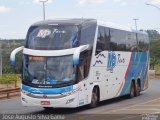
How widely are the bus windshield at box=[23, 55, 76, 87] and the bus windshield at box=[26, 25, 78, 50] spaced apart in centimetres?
48

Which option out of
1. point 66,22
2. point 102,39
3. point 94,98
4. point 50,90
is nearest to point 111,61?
point 102,39

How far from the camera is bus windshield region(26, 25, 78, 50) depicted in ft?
59.9

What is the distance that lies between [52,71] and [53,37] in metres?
1.36

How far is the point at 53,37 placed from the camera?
1844cm

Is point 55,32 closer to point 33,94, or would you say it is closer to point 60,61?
point 60,61

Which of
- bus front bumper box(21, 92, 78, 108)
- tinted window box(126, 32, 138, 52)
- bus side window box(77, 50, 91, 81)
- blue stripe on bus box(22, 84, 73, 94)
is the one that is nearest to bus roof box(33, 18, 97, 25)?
bus side window box(77, 50, 91, 81)

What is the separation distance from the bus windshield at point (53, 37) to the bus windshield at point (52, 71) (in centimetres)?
48

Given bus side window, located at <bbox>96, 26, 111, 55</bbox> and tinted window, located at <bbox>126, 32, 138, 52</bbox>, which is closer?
bus side window, located at <bbox>96, 26, 111, 55</bbox>

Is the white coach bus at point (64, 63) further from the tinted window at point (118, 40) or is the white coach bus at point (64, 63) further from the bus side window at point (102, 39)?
the tinted window at point (118, 40)

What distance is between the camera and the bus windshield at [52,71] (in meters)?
17.9

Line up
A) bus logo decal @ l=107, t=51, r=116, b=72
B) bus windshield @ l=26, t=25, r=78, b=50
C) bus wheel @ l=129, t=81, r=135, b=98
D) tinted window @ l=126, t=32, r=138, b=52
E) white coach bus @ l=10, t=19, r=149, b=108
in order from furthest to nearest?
bus wheel @ l=129, t=81, r=135, b=98 < tinted window @ l=126, t=32, r=138, b=52 < bus logo decal @ l=107, t=51, r=116, b=72 < bus windshield @ l=26, t=25, r=78, b=50 < white coach bus @ l=10, t=19, r=149, b=108

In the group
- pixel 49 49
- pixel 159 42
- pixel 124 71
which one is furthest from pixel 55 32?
pixel 159 42

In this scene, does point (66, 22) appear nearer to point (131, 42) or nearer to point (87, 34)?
point (87, 34)

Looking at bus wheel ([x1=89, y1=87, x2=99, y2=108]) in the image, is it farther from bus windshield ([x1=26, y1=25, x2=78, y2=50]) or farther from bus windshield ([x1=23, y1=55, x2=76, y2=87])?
bus windshield ([x1=26, y1=25, x2=78, y2=50])
